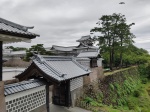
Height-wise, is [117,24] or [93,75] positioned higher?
[117,24]

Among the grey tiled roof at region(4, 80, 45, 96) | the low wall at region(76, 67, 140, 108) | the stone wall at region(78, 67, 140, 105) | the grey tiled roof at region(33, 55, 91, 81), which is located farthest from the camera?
the stone wall at region(78, 67, 140, 105)

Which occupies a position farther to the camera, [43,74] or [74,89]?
[74,89]

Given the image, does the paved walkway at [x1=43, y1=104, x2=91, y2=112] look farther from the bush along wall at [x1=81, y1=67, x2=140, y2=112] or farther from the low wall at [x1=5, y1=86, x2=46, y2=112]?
the low wall at [x1=5, y1=86, x2=46, y2=112]

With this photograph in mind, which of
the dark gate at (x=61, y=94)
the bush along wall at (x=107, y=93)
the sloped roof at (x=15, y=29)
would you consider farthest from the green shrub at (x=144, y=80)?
the sloped roof at (x=15, y=29)

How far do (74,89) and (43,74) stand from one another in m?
5.77

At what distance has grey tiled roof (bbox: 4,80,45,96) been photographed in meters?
8.52

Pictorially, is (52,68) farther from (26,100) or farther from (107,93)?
(107,93)

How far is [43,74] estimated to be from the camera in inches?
474

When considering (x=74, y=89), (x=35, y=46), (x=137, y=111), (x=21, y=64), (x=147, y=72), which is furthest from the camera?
(x=147, y=72)

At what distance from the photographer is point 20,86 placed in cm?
942

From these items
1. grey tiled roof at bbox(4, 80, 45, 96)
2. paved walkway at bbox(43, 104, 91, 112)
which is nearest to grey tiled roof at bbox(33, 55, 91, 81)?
grey tiled roof at bbox(4, 80, 45, 96)

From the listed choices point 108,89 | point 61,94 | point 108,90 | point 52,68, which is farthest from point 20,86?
point 108,89

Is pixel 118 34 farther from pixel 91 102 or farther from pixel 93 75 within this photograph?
pixel 91 102

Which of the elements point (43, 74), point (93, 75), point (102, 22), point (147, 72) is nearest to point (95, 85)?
point (93, 75)
